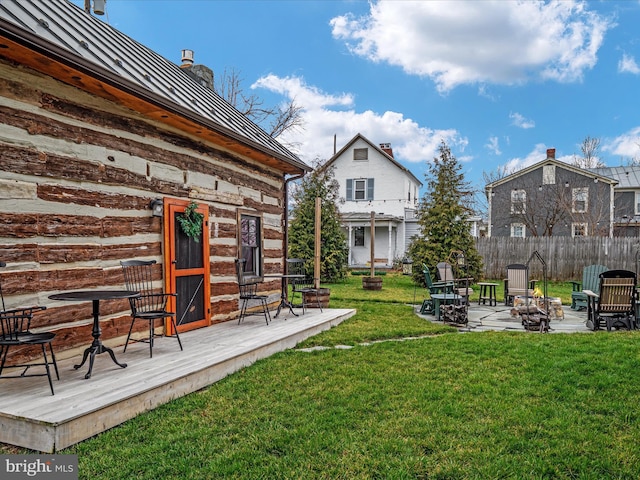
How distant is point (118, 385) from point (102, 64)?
3.33 m

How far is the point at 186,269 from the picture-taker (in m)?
6.12

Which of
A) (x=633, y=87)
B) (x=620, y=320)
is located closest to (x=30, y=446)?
(x=620, y=320)

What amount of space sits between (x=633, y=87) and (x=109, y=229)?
23.7 m

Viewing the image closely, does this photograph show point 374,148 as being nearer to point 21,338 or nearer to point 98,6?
point 98,6

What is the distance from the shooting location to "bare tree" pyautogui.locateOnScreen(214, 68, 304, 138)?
19812 mm

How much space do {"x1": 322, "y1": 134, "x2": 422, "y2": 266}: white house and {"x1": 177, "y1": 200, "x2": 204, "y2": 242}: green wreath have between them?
16.4 meters

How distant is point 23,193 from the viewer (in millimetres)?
4012

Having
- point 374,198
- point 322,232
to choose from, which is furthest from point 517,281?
point 374,198

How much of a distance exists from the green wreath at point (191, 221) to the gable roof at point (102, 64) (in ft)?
3.75

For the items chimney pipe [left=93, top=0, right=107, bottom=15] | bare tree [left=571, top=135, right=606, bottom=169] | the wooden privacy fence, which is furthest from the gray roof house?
chimney pipe [left=93, top=0, right=107, bottom=15]

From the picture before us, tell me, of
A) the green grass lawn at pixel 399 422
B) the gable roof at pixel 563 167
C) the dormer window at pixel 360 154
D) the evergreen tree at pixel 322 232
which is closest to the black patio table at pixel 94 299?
the green grass lawn at pixel 399 422

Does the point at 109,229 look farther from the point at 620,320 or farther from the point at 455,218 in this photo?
the point at 455,218

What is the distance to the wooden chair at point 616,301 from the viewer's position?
709 centimetres

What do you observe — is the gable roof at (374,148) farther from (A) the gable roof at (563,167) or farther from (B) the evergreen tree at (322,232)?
(B) the evergreen tree at (322,232)
